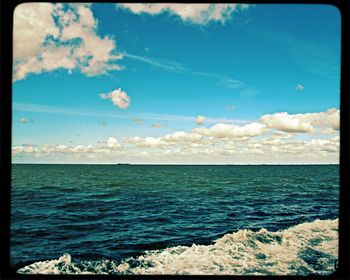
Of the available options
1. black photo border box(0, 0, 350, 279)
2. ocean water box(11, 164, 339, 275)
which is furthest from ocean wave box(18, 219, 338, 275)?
black photo border box(0, 0, 350, 279)

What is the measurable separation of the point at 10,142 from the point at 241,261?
13.2 feet

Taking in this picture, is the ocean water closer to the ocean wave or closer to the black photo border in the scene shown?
the ocean wave

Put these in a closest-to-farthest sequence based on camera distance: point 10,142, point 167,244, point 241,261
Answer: point 10,142
point 241,261
point 167,244

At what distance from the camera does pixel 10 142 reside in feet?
6.70

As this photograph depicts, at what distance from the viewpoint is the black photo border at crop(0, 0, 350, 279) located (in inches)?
80.0

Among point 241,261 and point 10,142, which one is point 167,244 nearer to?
point 241,261

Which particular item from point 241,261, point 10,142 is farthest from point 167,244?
point 10,142

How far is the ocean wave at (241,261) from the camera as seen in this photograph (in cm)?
439

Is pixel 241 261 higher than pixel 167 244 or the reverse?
higher

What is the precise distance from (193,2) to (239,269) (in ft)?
12.5

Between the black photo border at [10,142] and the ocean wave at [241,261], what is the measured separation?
219cm

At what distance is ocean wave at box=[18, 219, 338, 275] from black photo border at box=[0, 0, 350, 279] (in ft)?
7.19

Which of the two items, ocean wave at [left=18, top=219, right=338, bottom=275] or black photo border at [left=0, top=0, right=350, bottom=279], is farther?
ocean wave at [left=18, top=219, right=338, bottom=275]
